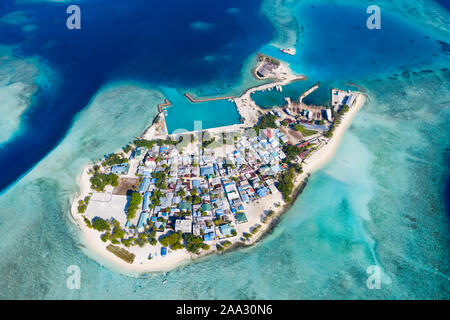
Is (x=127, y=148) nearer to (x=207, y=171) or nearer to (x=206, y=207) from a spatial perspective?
(x=207, y=171)

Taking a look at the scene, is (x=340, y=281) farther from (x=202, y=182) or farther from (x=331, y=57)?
(x=331, y=57)

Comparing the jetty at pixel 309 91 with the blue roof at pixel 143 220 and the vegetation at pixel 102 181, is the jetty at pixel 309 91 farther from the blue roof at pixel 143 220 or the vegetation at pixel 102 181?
the vegetation at pixel 102 181

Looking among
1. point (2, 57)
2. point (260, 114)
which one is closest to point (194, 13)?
point (260, 114)

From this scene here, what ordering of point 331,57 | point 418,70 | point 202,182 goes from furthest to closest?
point 331,57
point 418,70
point 202,182

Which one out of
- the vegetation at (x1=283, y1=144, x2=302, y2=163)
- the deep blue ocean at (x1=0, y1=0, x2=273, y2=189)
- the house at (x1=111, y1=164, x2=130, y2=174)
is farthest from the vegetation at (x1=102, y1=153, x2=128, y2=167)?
the vegetation at (x1=283, y1=144, x2=302, y2=163)

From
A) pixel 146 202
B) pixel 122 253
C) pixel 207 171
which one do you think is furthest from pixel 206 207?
pixel 122 253

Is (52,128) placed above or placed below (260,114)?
below
